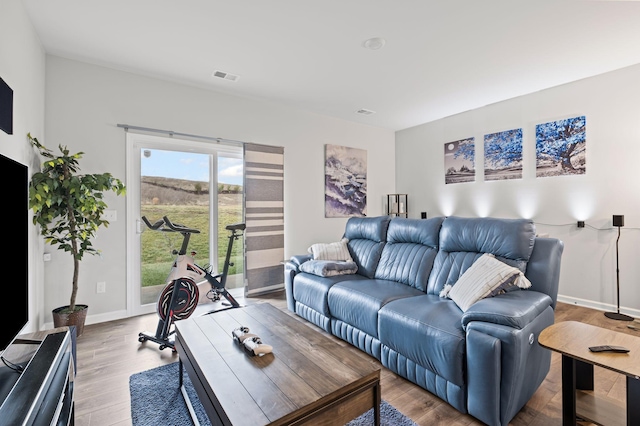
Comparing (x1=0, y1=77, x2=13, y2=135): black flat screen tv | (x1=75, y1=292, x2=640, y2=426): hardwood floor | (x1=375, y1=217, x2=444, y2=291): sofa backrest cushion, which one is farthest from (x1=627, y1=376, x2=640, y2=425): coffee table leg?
(x1=0, y1=77, x2=13, y2=135): black flat screen tv

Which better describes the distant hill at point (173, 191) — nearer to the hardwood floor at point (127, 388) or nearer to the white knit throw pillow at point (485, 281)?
the hardwood floor at point (127, 388)

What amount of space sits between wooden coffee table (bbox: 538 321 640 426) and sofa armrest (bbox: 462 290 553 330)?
0.13 metres

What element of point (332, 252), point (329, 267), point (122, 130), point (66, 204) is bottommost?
point (329, 267)

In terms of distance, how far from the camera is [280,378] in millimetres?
1353

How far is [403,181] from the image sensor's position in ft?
19.6

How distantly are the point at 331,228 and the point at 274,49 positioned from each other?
2962mm

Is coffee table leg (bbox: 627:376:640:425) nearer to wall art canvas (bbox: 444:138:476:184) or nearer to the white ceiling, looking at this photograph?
the white ceiling

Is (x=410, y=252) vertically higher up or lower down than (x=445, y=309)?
higher up

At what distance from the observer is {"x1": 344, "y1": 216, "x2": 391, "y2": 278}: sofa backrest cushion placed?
324 cm

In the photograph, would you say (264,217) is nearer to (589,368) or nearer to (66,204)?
(66,204)

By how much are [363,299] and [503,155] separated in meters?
3.53

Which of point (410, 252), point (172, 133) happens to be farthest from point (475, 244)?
point (172, 133)

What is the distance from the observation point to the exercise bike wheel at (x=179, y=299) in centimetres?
270

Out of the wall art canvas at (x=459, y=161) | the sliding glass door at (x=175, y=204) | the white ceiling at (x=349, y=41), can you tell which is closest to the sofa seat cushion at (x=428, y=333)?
the white ceiling at (x=349, y=41)
